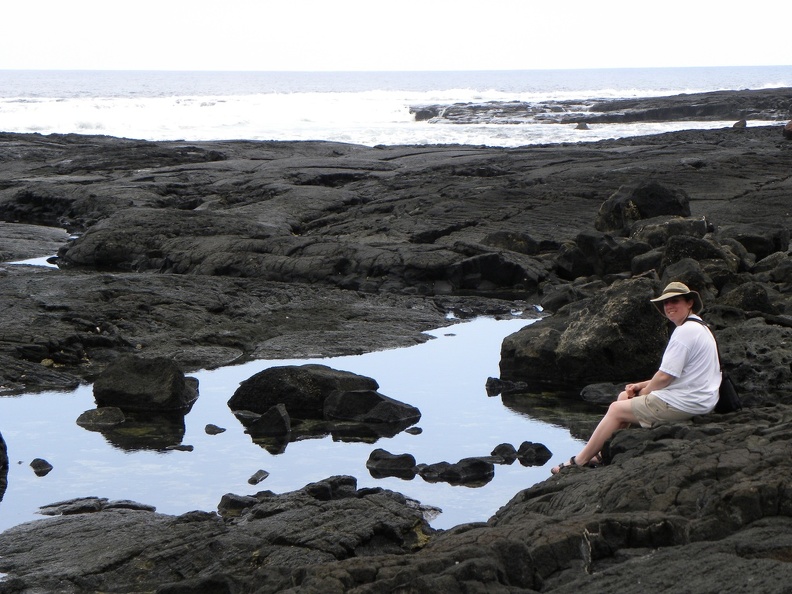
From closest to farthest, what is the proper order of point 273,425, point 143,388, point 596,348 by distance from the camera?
point 273,425 → point 143,388 → point 596,348

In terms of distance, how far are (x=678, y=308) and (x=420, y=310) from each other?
21.8 ft

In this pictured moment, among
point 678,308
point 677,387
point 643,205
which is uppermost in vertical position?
point 678,308

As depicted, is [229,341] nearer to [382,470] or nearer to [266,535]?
[382,470]

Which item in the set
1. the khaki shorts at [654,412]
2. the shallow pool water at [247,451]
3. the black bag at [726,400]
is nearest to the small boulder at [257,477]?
the shallow pool water at [247,451]

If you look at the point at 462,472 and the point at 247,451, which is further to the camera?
the point at 247,451

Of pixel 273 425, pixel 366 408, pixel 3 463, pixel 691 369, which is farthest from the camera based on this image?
pixel 366 408

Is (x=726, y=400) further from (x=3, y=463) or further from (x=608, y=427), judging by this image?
(x=3, y=463)

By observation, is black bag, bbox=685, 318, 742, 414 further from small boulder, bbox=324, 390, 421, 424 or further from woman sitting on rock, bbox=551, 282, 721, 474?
small boulder, bbox=324, 390, 421, 424

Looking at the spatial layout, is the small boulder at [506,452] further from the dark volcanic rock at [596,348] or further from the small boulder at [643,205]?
the small boulder at [643,205]

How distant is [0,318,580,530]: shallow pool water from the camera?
24.5 ft

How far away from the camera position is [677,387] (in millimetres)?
7004

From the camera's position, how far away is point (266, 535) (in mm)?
5941

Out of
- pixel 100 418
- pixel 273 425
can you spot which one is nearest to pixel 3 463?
pixel 100 418

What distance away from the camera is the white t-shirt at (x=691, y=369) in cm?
691
